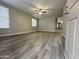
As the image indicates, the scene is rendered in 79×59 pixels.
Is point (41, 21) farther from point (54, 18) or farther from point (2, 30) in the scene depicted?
point (2, 30)

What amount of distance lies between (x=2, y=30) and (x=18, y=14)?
241 centimetres

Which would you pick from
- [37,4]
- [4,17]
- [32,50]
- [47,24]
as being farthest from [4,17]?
[47,24]

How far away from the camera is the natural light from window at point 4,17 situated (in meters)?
5.65

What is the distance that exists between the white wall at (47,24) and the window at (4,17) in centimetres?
722

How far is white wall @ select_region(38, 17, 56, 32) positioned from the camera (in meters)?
12.4

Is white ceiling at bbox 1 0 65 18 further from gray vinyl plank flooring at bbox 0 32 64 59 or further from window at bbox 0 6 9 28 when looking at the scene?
gray vinyl plank flooring at bbox 0 32 64 59

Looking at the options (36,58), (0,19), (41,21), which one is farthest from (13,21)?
(41,21)

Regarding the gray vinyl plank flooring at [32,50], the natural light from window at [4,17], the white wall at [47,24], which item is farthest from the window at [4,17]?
the white wall at [47,24]

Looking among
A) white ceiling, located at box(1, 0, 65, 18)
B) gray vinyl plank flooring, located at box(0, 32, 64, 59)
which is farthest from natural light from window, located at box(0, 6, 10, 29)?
gray vinyl plank flooring, located at box(0, 32, 64, 59)

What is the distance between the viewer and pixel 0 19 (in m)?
5.52

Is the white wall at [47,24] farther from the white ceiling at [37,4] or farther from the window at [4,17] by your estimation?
the window at [4,17]

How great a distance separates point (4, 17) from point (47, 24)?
7573mm

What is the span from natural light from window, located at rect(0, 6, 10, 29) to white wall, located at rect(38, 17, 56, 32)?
7199mm

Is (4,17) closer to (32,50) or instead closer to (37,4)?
(37,4)
